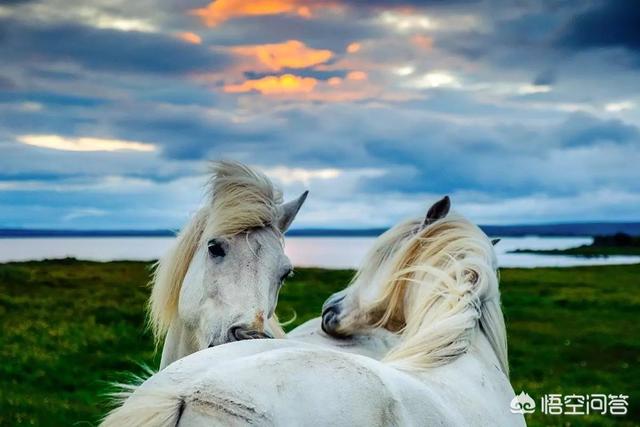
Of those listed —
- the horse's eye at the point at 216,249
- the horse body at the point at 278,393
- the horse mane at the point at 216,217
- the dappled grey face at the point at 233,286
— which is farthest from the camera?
the horse mane at the point at 216,217

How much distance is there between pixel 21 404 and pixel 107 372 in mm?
2701

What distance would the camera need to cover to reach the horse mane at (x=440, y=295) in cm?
357

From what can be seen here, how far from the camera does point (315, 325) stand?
6449 mm

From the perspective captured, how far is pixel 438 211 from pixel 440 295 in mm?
784

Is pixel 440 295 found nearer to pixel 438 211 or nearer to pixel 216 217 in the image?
pixel 438 211

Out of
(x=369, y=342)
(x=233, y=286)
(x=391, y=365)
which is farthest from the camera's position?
(x=369, y=342)

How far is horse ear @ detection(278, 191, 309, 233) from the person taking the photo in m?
4.83

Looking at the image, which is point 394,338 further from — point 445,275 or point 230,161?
point 230,161

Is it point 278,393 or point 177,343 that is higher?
point 278,393

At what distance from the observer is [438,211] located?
4.66 metres

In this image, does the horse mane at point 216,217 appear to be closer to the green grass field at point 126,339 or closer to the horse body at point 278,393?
the horse body at point 278,393

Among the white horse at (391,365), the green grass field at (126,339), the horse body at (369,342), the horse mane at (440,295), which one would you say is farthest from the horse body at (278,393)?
the green grass field at (126,339)

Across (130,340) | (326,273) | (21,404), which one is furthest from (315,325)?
(326,273)

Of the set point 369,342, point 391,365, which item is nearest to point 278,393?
point 391,365
